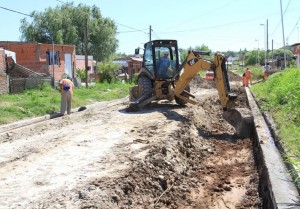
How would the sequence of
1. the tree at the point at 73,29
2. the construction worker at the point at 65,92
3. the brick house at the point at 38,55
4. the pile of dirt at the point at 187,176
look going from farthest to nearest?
1. the tree at the point at 73,29
2. the brick house at the point at 38,55
3. the construction worker at the point at 65,92
4. the pile of dirt at the point at 187,176

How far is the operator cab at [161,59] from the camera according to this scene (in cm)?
1532

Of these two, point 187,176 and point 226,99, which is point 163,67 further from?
point 187,176

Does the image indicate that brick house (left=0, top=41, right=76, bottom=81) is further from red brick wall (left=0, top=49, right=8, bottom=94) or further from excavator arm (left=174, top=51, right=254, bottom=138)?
excavator arm (left=174, top=51, right=254, bottom=138)

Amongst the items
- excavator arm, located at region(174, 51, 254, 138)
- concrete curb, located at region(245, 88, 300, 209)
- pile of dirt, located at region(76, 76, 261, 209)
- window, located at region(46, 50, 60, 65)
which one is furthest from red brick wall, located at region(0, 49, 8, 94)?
concrete curb, located at region(245, 88, 300, 209)

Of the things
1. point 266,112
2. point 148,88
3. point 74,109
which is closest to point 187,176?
point 266,112

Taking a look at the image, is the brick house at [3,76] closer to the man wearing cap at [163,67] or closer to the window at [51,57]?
the man wearing cap at [163,67]

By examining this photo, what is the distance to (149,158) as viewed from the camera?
7.79 meters

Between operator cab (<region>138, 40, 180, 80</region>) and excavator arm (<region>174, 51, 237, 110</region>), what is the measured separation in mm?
1204

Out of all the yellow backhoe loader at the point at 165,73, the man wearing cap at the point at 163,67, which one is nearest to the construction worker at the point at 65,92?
the yellow backhoe loader at the point at 165,73

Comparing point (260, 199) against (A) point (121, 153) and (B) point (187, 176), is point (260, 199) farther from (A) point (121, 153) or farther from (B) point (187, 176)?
(A) point (121, 153)

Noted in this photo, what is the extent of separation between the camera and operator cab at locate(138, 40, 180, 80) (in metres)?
15.3

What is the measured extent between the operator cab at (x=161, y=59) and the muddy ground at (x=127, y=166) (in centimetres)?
315

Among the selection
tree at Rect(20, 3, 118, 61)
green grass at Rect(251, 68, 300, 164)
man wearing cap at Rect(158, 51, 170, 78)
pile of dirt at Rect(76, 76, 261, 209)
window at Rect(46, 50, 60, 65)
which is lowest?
pile of dirt at Rect(76, 76, 261, 209)

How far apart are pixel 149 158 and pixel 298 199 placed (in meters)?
3.17
